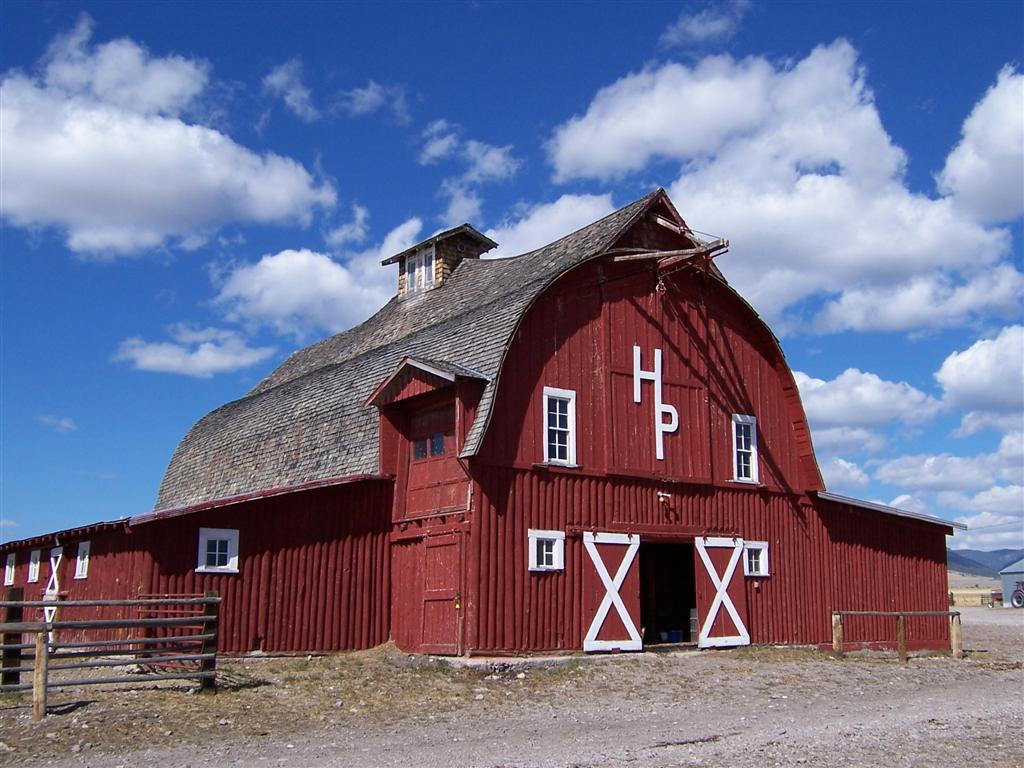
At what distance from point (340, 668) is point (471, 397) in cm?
506

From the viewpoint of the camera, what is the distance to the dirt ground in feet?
35.7

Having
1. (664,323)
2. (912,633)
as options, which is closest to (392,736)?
(664,323)

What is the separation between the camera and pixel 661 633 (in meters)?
23.1

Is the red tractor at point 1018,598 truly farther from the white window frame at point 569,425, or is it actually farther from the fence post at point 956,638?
the white window frame at point 569,425

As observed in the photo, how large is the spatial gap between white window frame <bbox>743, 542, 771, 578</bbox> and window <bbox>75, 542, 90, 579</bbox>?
12.9m

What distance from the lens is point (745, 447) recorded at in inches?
885

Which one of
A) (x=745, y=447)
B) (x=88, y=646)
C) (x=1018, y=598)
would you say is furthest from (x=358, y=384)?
(x=1018, y=598)

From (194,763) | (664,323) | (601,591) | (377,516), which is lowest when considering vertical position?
(194,763)

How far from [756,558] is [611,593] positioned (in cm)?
398

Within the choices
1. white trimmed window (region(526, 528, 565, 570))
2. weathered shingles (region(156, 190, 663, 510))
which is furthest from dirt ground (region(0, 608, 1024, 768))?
weathered shingles (region(156, 190, 663, 510))

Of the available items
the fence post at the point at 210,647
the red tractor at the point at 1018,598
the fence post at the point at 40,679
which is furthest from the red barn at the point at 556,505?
the red tractor at the point at 1018,598

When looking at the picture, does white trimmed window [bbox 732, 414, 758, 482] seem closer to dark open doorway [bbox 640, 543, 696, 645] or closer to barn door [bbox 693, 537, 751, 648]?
barn door [bbox 693, 537, 751, 648]

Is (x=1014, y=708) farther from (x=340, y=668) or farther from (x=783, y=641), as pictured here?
(x=340, y=668)

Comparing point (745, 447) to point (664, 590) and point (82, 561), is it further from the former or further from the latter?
point (82, 561)
